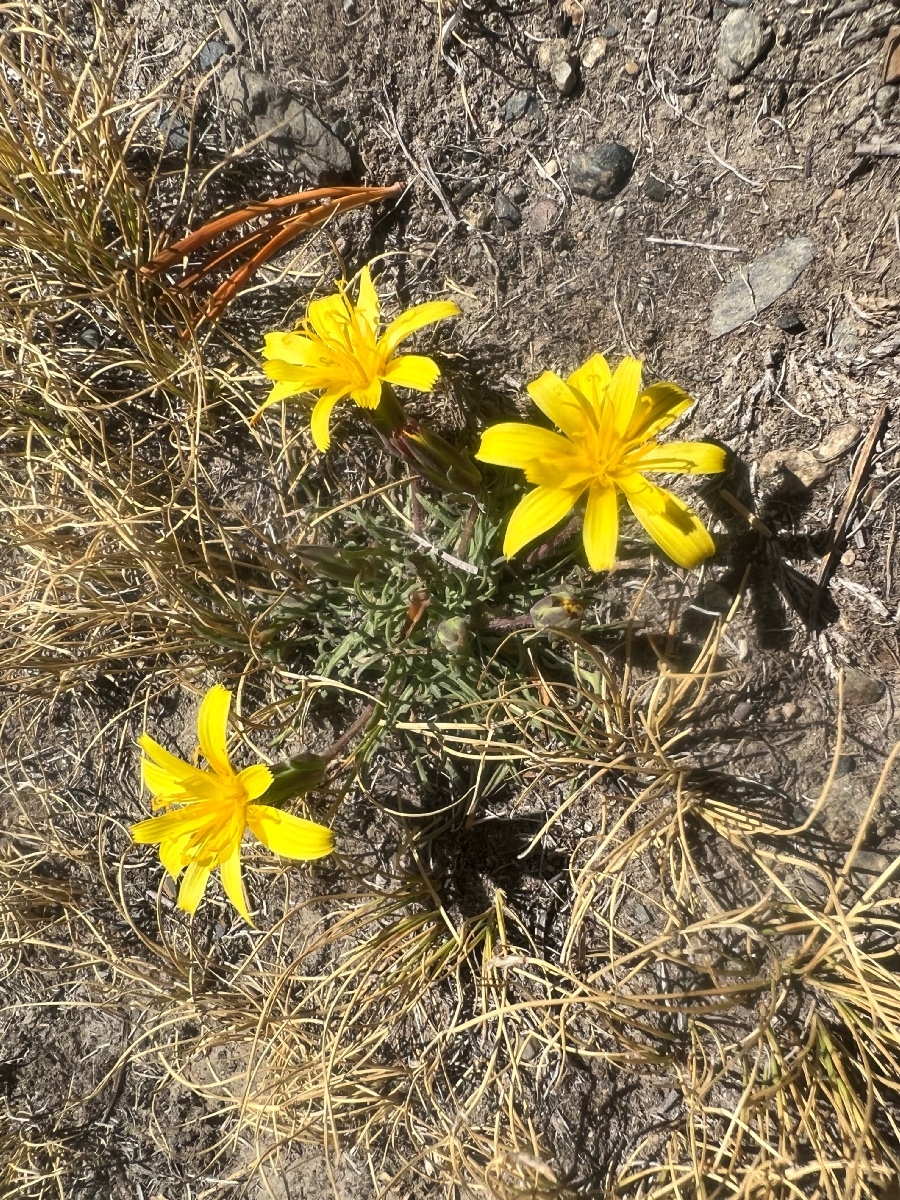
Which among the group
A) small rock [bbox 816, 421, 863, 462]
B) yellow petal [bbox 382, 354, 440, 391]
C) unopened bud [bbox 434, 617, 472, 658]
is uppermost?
yellow petal [bbox 382, 354, 440, 391]

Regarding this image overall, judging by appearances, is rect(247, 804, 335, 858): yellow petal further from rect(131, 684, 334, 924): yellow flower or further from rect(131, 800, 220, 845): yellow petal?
rect(131, 800, 220, 845): yellow petal

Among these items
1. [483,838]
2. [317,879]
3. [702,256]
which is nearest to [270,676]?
[317,879]

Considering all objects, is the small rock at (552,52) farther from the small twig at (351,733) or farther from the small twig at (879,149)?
the small twig at (351,733)

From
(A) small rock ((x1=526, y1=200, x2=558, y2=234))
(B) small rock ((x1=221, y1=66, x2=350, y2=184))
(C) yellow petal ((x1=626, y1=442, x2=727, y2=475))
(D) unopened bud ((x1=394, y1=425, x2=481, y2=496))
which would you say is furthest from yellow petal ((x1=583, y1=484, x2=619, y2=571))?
(B) small rock ((x1=221, y1=66, x2=350, y2=184))

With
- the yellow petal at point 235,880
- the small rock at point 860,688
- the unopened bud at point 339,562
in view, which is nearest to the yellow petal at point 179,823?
the yellow petal at point 235,880

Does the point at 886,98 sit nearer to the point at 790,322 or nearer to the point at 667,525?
the point at 790,322
